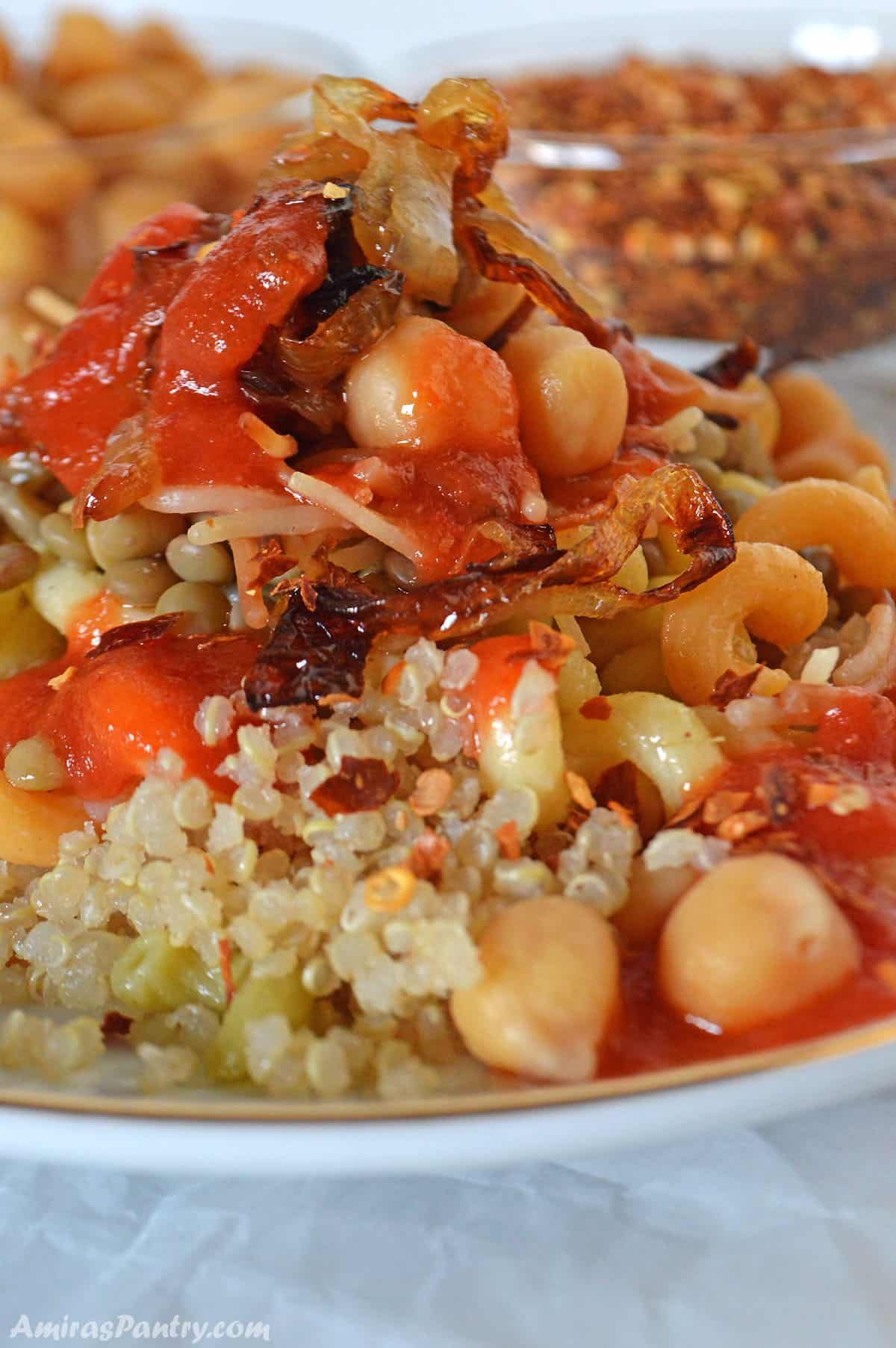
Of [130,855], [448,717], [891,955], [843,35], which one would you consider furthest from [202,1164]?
[843,35]

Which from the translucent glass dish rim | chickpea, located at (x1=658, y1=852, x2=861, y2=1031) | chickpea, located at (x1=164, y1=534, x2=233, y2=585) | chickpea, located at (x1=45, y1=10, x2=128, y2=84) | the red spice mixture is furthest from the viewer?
the translucent glass dish rim

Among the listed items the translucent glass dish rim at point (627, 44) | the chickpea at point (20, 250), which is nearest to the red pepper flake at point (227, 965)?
the chickpea at point (20, 250)

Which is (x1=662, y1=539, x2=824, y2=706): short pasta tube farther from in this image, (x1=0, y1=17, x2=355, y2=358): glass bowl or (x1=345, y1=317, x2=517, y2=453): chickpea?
(x1=0, y1=17, x2=355, y2=358): glass bowl

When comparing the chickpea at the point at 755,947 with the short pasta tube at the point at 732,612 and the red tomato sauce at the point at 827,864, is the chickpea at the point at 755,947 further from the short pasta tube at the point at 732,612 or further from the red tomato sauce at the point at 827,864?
the short pasta tube at the point at 732,612

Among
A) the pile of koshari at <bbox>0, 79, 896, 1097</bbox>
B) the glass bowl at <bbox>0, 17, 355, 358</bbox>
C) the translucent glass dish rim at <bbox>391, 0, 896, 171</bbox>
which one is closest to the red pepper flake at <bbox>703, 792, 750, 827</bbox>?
the pile of koshari at <bbox>0, 79, 896, 1097</bbox>

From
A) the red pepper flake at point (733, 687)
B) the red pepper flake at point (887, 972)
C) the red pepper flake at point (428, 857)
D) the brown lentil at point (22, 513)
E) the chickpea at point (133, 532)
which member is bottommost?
the red pepper flake at point (887, 972)

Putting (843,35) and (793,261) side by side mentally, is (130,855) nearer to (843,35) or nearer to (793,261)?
(793,261)
